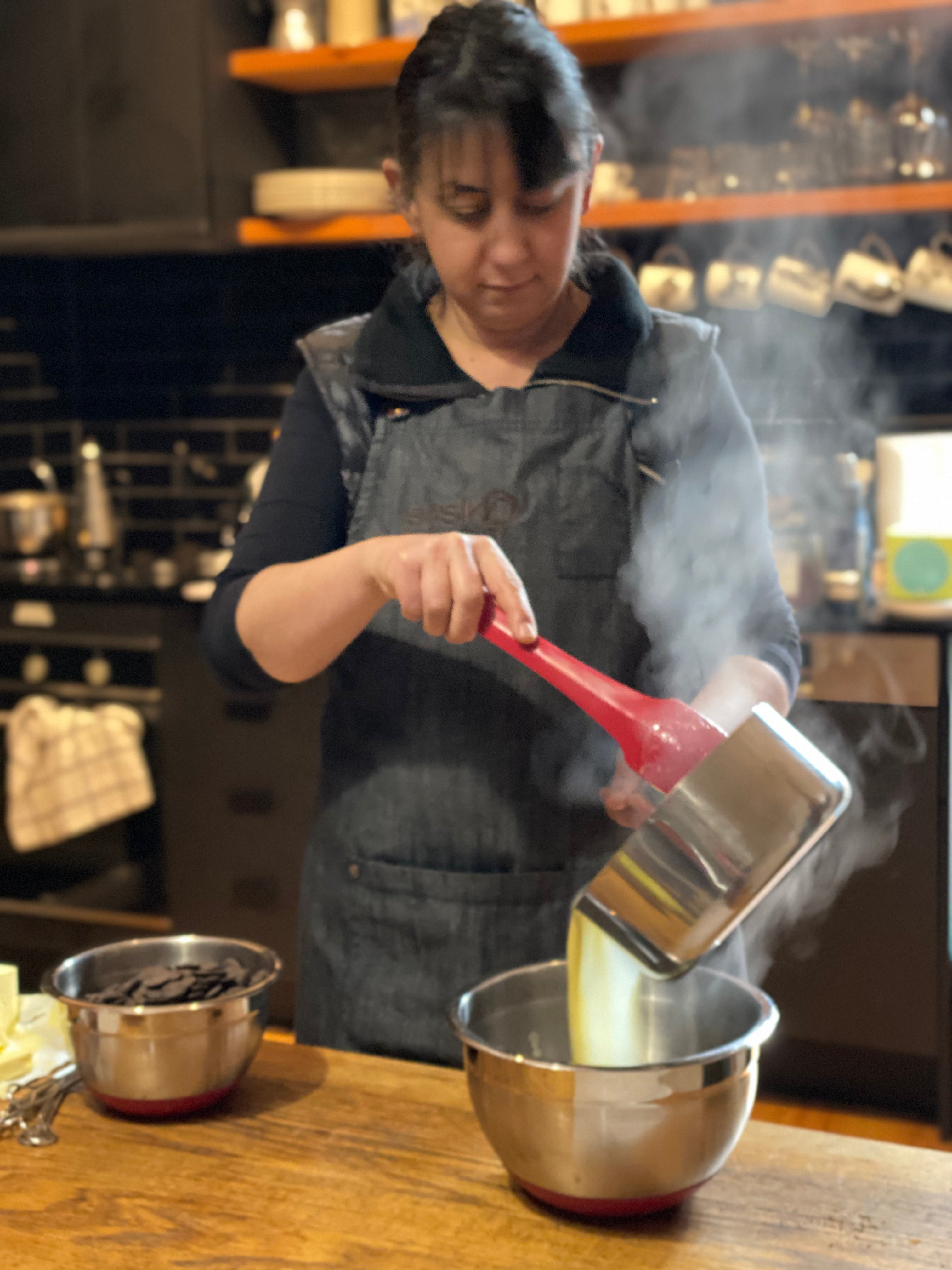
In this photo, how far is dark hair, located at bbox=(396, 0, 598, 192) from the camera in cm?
111

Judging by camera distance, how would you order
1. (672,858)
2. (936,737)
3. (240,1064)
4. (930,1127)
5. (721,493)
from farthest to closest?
1. (930,1127)
2. (936,737)
3. (721,493)
4. (240,1064)
5. (672,858)

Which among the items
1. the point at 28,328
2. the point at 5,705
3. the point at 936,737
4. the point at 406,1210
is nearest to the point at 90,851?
the point at 5,705

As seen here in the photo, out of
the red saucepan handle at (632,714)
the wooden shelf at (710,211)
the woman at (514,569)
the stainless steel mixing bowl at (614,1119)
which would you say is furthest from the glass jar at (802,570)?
the stainless steel mixing bowl at (614,1119)

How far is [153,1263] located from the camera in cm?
80

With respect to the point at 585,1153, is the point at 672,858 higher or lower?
higher

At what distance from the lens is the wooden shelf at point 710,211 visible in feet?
8.46

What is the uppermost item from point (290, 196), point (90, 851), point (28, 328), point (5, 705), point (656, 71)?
point (656, 71)

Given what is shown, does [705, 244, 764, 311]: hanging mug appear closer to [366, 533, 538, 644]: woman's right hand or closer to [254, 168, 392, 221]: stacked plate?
[254, 168, 392, 221]: stacked plate

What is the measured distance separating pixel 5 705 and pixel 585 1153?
2484 millimetres

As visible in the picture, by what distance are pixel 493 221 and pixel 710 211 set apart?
1.68 metres

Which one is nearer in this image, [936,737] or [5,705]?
[936,737]

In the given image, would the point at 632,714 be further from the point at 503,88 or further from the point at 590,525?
the point at 503,88

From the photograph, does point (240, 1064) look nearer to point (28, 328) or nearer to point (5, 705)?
point (5, 705)

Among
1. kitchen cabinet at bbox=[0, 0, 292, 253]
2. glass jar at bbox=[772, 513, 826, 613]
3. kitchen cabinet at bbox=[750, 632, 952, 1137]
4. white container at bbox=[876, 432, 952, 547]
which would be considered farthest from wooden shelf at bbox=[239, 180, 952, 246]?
kitchen cabinet at bbox=[750, 632, 952, 1137]
